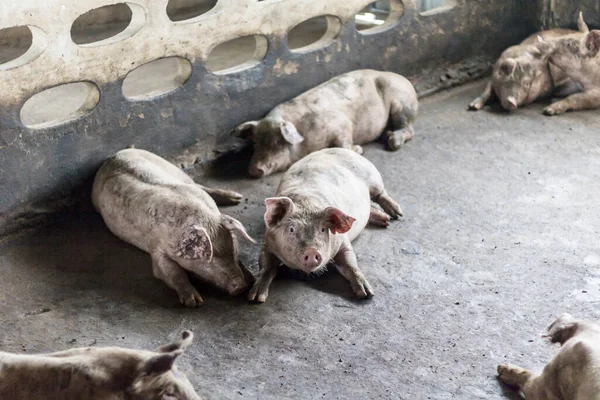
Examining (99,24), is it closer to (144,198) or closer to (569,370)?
(144,198)

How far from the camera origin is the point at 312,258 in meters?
5.40

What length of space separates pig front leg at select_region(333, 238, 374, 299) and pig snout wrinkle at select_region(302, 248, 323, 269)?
0.32 m

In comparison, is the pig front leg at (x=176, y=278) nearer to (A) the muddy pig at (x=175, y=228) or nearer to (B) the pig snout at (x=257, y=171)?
(A) the muddy pig at (x=175, y=228)

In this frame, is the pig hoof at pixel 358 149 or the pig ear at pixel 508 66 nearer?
the pig hoof at pixel 358 149

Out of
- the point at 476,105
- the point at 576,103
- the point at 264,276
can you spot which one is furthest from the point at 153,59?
the point at 576,103

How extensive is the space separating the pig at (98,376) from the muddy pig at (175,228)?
180cm

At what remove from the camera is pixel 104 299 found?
5602 mm

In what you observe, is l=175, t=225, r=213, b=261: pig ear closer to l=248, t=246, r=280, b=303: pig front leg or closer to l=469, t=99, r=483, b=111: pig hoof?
l=248, t=246, r=280, b=303: pig front leg

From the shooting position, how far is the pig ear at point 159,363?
3512 mm

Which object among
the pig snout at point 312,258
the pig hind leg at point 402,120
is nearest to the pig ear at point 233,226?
the pig snout at point 312,258

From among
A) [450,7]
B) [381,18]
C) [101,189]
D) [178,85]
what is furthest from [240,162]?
[381,18]

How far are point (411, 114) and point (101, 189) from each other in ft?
10.1

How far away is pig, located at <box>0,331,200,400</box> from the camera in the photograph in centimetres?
357

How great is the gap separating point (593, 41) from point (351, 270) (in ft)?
14.1
